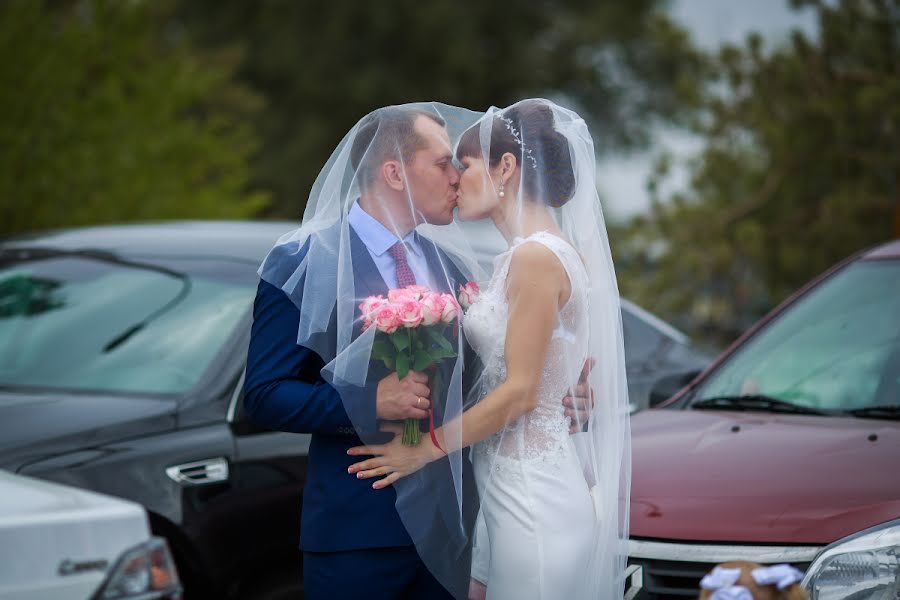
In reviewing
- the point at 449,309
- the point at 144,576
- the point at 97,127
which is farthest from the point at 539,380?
the point at 97,127

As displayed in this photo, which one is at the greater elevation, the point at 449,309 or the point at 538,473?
the point at 449,309

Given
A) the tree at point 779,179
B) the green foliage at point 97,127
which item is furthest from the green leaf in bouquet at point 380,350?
the tree at point 779,179

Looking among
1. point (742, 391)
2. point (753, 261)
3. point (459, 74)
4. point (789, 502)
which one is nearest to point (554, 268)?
point (789, 502)

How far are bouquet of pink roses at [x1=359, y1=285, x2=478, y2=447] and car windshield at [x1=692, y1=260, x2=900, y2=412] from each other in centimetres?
164

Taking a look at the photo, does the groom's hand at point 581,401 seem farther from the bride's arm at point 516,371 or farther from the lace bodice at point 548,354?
the bride's arm at point 516,371

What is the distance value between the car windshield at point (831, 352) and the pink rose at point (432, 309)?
1.68 meters

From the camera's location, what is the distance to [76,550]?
2.50 m

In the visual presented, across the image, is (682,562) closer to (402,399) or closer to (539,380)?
(539,380)

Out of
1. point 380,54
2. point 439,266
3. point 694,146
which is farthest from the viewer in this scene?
point 380,54

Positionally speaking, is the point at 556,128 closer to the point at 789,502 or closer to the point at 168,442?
the point at 789,502

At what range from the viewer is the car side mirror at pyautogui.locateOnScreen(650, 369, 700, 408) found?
15.3 feet

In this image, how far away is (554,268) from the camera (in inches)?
131

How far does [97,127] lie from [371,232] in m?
7.79

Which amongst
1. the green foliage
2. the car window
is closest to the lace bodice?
the car window
